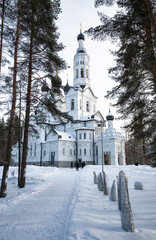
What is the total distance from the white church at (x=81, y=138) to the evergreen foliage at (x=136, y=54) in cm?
2130

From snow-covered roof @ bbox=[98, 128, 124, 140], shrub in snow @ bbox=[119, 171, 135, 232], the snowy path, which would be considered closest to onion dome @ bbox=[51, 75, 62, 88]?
the snowy path

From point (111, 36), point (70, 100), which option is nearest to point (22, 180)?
point (111, 36)

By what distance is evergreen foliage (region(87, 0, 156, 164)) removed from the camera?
22.5 feet

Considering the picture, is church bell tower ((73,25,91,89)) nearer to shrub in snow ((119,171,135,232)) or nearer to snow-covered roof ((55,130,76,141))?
snow-covered roof ((55,130,76,141))

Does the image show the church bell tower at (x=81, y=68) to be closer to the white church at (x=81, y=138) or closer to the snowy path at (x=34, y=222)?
the white church at (x=81, y=138)

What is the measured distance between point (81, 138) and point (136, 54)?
29.9m

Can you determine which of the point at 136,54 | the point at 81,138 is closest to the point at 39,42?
the point at 136,54

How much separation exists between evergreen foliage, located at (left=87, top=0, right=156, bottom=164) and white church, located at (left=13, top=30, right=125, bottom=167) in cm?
2130

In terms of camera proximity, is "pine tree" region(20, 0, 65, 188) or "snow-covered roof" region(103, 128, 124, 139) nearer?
"pine tree" region(20, 0, 65, 188)

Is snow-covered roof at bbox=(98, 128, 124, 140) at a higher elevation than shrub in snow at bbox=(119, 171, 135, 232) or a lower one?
higher

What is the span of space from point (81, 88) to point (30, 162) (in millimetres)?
21915

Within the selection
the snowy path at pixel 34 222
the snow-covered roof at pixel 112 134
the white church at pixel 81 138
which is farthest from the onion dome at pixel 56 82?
the snow-covered roof at pixel 112 134

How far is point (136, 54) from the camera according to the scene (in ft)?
26.0

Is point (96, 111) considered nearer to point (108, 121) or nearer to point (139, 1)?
point (108, 121)
